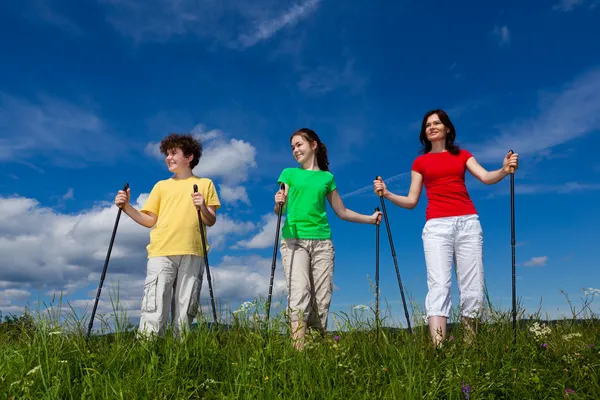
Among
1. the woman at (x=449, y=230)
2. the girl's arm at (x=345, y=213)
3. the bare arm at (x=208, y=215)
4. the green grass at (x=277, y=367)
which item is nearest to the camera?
the green grass at (x=277, y=367)

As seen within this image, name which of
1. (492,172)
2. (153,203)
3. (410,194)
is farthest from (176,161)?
(492,172)

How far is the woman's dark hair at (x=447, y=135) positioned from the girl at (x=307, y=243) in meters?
1.32

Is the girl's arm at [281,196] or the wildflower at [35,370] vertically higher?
the girl's arm at [281,196]

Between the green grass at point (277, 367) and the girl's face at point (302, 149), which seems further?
the girl's face at point (302, 149)

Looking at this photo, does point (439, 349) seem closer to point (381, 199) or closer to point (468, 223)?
point (468, 223)

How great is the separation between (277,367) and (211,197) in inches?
108

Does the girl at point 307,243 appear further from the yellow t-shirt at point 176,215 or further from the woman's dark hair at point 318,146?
the yellow t-shirt at point 176,215

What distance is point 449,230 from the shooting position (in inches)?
262

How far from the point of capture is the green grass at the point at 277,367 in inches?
197

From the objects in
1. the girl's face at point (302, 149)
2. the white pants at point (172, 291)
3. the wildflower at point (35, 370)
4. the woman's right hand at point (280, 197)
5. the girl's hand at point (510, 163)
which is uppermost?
the girl's face at point (302, 149)

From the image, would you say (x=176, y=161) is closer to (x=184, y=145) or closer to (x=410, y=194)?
(x=184, y=145)

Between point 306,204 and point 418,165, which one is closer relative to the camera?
point 306,204

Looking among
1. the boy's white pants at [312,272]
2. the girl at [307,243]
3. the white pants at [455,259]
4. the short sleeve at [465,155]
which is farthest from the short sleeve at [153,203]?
the short sleeve at [465,155]

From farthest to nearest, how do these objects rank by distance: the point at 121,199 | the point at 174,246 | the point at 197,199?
the point at 121,199 → the point at 174,246 → the point at 197,199
